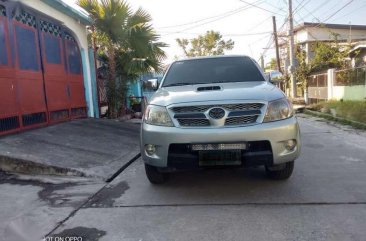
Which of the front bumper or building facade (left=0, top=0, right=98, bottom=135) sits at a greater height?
building facade (left=0, top=0, right=98, bottom=135)

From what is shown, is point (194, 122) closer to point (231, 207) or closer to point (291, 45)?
point (231, 207)

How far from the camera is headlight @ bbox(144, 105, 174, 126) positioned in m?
4.19

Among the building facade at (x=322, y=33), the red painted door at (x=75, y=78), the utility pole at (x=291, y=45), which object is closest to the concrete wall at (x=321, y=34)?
the building facade at (x=322, y=33)

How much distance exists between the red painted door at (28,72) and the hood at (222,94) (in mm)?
3840

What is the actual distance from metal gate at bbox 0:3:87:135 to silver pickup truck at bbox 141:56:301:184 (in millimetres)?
3806

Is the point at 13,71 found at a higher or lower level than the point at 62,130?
higher

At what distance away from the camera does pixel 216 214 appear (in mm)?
3703

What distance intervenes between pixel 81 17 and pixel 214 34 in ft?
133

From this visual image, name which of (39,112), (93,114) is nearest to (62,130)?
(39,112)

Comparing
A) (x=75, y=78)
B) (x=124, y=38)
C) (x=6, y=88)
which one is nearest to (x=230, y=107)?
(x=6, y=88)

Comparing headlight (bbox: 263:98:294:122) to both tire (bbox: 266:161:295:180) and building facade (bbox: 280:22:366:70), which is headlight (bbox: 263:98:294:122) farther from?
building facade (bbox: 280:22:366:70)

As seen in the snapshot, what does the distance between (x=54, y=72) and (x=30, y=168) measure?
4.19 m

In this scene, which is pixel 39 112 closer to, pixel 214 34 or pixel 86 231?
pixel 86 231

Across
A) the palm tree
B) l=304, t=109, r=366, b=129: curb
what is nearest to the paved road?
l=304, t=109, r=366, b=129: curb
